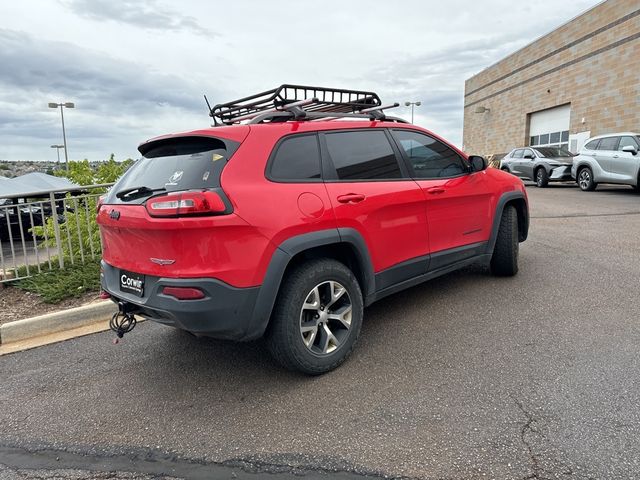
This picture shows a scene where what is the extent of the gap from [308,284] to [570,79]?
25318mm

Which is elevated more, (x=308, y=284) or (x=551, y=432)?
(x=308, y=284)

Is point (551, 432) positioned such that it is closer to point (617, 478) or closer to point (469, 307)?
point (617, 478)

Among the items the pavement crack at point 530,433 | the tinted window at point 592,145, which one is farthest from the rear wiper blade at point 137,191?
the tinted window at point 592,145

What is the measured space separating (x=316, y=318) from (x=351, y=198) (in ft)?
2.86

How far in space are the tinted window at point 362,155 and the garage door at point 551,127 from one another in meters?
23.6

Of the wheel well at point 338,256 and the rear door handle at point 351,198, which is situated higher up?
the rear door handle at point 351,198

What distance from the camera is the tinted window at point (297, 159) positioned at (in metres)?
2.86

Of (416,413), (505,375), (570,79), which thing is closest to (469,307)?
(505,375)

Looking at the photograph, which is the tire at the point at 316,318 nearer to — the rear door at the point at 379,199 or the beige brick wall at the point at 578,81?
the rear door at the point at 379,199

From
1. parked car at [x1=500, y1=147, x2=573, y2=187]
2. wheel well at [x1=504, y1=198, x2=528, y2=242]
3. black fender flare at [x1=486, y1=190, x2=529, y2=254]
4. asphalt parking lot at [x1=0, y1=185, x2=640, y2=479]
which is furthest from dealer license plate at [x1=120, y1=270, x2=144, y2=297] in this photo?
parked car at [x1=500, y1=147, x2=573, y2=187]

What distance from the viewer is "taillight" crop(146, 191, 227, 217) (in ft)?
8.14

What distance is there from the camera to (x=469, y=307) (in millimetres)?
4105

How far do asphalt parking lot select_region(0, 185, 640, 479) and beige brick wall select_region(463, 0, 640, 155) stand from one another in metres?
19.4

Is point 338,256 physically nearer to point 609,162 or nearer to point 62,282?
point 62,282
